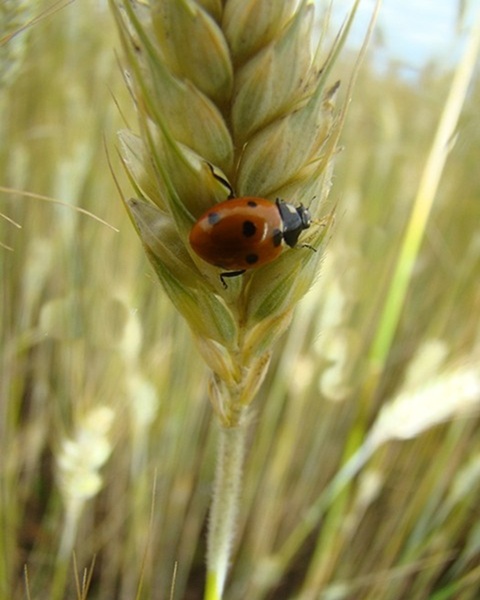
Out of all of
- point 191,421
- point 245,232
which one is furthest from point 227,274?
point 191,421

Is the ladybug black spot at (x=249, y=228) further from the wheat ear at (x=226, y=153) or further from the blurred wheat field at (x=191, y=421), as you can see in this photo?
the blurred wheat field at (x=191, y=421)

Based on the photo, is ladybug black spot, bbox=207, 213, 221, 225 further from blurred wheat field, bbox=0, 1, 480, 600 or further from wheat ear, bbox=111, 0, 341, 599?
blurred wheat field, bbox=0, 1, 480, 600

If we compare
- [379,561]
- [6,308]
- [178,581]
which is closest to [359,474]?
[379,561]

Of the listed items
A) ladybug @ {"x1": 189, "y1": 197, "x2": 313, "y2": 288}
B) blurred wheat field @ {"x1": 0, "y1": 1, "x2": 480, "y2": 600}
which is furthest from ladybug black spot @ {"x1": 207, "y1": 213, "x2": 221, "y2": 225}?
blurred wheat field @ {"x1": 0, "y1": 1, "x2": 480, "y2": 600}

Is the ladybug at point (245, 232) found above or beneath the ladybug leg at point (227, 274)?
above

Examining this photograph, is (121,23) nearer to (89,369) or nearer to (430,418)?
(430,418)

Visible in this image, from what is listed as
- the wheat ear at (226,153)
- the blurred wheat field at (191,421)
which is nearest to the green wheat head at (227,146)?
the wheat ear at (226,153)
